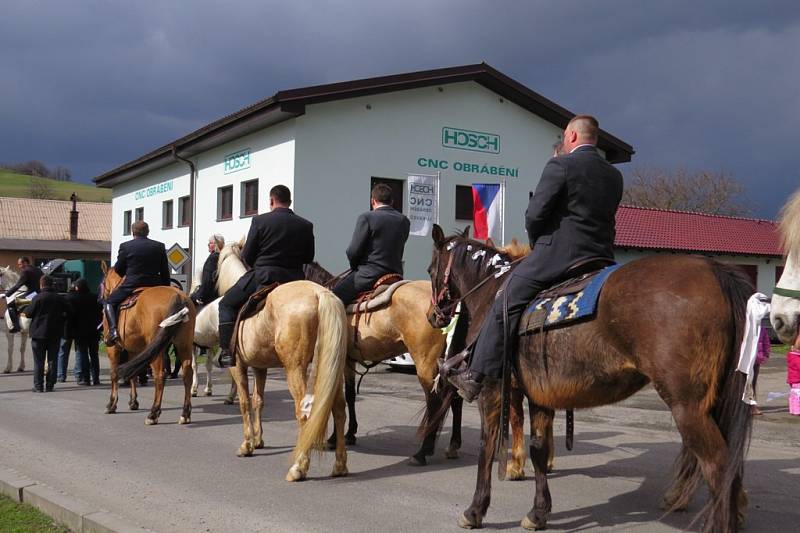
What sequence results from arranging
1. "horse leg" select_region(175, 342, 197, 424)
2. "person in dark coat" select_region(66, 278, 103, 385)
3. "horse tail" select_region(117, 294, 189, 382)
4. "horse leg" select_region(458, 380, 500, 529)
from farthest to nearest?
"person in dark coat" select_region(66, 278, 103, 385), "horse leg" select_region(175, 342, 197, 424), "horse tail" select_region(117, 294, 189, 382), "horse leg" select_region(458, 380, 500, 529)

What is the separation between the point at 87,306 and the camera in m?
14.0

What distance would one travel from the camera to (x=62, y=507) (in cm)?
540

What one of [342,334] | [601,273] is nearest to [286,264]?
[342,334]

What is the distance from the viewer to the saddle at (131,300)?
10.2 m

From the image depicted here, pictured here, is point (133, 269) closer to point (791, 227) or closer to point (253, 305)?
point (253, 305)

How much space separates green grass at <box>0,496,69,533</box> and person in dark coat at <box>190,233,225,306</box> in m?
4.17

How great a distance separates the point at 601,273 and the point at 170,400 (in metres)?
9.07

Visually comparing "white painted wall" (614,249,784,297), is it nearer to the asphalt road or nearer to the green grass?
the asphalt road

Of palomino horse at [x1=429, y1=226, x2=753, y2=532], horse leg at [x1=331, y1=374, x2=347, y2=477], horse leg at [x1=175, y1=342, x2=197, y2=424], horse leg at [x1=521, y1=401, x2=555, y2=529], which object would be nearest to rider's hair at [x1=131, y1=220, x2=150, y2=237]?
horse leg at [x1=175, y1=342, x2=197, y2=424]

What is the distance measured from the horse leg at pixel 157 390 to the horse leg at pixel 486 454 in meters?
5.66

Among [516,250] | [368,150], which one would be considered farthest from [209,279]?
[368,150]

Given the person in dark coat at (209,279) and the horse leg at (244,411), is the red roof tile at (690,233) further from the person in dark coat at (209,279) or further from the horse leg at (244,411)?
the horse leg at (244,411)

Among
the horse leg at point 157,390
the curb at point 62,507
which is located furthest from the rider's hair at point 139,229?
the curb at point 62,507

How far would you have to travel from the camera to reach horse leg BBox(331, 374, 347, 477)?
683cm
